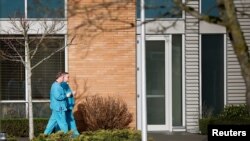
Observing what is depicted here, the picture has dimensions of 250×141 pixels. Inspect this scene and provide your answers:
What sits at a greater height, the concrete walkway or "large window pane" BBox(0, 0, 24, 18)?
"large window pane" BBox(0, 0, 24, 18)

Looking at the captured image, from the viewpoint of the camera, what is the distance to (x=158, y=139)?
14.8 meters

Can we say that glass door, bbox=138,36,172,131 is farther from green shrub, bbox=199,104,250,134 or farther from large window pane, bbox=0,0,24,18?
large window pane, bbox=0,0,24,18

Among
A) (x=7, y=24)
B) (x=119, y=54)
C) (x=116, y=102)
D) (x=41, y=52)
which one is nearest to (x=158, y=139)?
(x=116, y=102)

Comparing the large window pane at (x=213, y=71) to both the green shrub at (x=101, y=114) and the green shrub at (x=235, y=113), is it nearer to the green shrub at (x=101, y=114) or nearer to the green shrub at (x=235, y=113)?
the green shrub at (x=235, y=113)

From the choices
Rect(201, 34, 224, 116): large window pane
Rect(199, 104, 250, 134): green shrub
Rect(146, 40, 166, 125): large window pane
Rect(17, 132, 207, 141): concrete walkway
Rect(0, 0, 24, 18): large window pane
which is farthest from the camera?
Rect(146, 40, 166, 125): large window pane

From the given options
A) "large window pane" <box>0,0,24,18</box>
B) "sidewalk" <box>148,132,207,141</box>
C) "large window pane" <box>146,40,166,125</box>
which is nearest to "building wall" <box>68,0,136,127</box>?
"large window pane" <box>146,40,166,125</box>

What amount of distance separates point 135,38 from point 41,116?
3.34 meters

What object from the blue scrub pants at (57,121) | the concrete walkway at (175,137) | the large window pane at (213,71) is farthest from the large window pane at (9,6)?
the large window pane at (213,71)

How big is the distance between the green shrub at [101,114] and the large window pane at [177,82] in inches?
57.6

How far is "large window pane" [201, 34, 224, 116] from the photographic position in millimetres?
16469

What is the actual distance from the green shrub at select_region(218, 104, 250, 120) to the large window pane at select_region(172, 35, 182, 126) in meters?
1.36

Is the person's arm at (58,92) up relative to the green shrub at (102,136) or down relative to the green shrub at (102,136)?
up

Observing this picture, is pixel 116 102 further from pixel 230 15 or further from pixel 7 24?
pixel 230 15

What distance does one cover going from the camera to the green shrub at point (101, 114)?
1516cm
